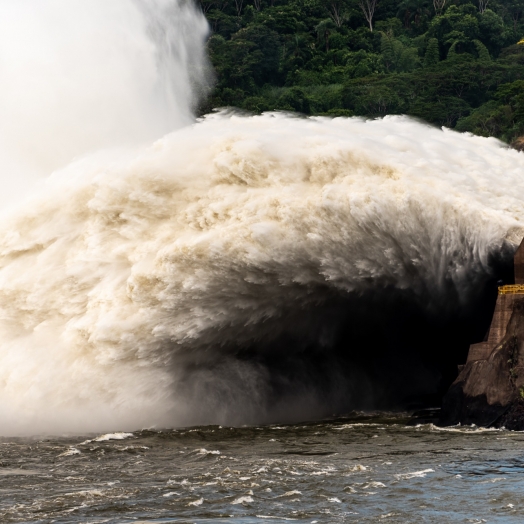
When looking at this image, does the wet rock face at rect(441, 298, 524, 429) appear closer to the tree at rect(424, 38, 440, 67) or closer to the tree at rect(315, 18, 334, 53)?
the tree at rect(424, 38, 440, 67)

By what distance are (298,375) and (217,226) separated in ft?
28.3

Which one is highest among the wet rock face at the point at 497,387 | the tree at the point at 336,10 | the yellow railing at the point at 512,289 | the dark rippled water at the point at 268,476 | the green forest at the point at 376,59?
the tree at the point at 336,10

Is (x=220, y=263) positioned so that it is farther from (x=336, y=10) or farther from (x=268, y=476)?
(x=336, y=10)

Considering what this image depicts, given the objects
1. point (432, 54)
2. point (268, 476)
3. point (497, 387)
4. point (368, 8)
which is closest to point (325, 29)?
point (368, 8)

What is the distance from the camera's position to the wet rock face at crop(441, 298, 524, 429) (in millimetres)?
38562

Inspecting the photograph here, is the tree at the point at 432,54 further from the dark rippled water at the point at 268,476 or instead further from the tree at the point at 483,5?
the dark rippled water at the point at 268,476

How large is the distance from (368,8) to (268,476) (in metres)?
137

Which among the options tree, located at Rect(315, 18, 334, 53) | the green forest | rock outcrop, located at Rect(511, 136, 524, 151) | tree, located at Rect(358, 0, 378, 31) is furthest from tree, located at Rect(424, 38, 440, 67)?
rock outcrop, located at Rect(511, 136, 524, 151)

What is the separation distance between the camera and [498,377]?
39.1 metres

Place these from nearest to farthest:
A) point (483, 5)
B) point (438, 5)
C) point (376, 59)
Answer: point (376, 59)
point (438, 5)
point (483, 5)

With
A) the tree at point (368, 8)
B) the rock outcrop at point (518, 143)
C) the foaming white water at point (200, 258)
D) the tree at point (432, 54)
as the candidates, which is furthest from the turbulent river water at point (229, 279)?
the tree at point (368, 8)

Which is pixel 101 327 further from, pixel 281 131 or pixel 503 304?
pixel 503 304

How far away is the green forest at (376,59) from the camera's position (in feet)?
418

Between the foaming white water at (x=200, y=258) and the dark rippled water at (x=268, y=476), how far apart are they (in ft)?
9.14
